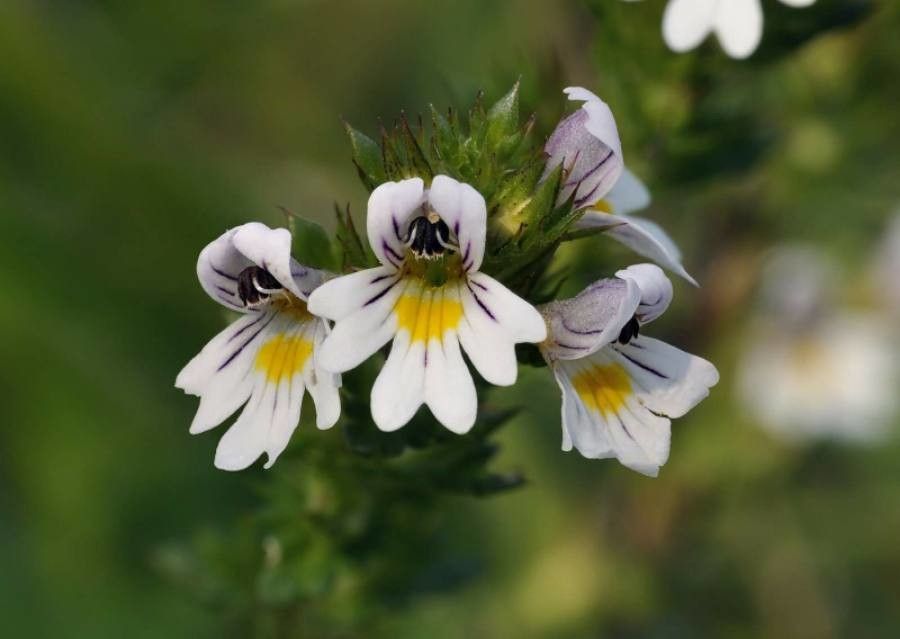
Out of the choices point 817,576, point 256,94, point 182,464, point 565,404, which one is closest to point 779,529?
point 817,576

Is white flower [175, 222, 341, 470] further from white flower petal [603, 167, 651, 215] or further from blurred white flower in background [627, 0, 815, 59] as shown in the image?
blurred white flower in background [627, 0, 815, 59]

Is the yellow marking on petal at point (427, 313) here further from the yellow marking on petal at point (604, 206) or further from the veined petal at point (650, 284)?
the yellow marking on petal at point (604, 206)

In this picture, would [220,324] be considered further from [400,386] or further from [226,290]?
[400,386]

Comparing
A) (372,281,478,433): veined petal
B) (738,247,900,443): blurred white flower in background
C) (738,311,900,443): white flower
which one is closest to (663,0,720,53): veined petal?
(372,281,478,433): veined petal

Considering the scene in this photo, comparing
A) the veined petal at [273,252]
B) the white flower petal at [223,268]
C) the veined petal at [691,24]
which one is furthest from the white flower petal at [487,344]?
the veined petal at [691,24]

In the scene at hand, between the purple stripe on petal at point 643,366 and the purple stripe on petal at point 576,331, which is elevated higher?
the purple stripe on petal at point 576,331
